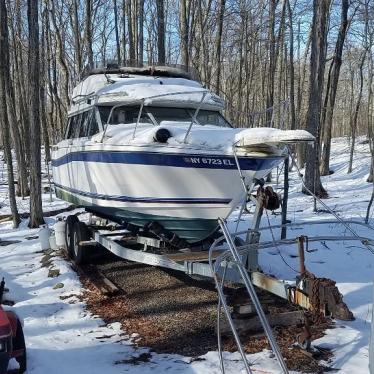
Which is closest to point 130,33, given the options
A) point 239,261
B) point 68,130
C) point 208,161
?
point 68,130

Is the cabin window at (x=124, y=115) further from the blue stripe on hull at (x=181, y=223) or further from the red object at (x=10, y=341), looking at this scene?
the red object at (x=10, y=341)

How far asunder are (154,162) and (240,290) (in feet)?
5.93

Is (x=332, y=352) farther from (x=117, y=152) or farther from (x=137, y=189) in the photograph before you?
(x=117, y=152)

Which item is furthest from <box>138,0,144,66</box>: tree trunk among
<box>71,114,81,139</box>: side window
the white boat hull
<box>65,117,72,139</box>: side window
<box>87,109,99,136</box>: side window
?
the white boat hull

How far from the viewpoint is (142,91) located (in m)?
7.32

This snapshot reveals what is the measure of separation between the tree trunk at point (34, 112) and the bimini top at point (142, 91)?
3554mm

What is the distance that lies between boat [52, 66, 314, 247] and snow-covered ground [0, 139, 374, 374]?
1.39 m

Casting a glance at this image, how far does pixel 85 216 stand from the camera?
12930mm

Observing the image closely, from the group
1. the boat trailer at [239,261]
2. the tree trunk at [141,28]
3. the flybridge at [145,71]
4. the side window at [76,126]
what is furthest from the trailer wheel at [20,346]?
the tree trunk at [141,28]

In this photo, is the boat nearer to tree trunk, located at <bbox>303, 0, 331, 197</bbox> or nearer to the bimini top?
the bimini top

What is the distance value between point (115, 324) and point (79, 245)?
2.63m

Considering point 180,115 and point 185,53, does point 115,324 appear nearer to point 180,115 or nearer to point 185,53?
point 180,115


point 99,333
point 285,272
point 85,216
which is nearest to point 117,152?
point 99,333

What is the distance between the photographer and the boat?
5.60m
